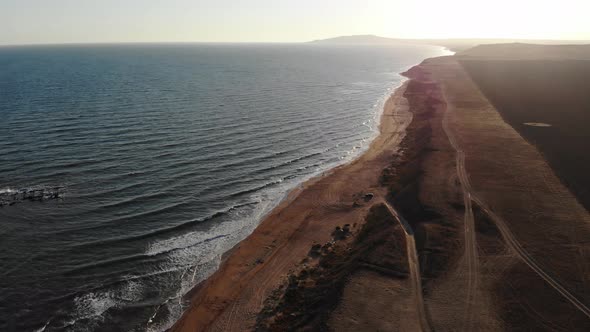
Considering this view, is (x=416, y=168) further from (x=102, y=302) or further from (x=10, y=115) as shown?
(x=10, y=115)

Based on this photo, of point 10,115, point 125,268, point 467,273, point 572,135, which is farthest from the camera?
point 10,115

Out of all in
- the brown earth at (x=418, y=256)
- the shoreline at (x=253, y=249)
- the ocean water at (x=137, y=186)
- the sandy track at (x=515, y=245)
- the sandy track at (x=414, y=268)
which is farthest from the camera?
the ocean water at (x=137, y=186)

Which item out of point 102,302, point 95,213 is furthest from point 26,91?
point 102,302

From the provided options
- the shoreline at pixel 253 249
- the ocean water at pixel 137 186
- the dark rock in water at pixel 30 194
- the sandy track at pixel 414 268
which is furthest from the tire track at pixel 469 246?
the dark rock in water at pixel 30 194

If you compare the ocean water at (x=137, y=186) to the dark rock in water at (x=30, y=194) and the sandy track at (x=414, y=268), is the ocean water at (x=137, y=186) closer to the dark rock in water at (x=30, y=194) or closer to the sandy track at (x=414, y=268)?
the dark rock in water at (x=30, y=194)

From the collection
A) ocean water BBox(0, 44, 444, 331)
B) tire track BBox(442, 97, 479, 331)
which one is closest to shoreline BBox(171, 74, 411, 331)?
ocean water BBox(0, 44, 444, 331)

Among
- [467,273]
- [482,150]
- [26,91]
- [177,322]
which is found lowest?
[177,322]
